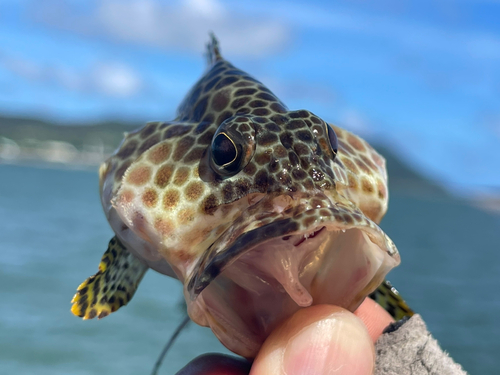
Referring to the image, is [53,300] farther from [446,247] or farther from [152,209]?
[446,247]

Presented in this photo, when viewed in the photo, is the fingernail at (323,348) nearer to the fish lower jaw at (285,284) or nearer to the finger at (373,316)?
the fish lower jaw at (285,284)

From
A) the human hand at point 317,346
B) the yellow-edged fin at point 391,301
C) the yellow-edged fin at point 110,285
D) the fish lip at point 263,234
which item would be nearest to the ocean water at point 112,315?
the yellow-edged fin at point 110,285

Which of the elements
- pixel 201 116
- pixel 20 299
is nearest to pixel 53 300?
pixel 20 299

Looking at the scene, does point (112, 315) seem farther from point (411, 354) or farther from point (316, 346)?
point (316, 346)

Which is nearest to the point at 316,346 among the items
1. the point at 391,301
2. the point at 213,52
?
the point at 391,301

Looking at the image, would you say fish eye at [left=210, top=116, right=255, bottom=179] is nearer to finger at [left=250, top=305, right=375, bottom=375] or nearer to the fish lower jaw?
the fish lower jaw

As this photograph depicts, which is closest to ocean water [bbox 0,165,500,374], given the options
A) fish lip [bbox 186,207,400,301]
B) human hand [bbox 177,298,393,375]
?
human hand [bbox 177,298,393,375]
